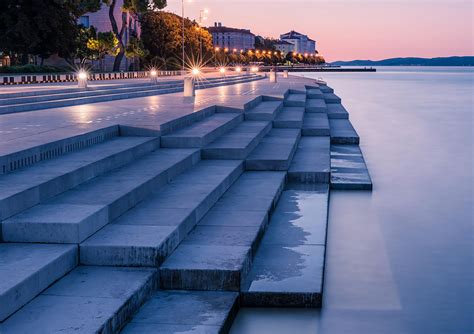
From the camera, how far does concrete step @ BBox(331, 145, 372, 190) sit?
43.4 feet

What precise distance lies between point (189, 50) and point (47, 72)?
48389 millimetres

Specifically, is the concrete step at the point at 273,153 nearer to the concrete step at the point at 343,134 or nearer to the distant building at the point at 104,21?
the concrete step at the point at 343,134

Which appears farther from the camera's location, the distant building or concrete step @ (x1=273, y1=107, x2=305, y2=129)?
→ the distant building

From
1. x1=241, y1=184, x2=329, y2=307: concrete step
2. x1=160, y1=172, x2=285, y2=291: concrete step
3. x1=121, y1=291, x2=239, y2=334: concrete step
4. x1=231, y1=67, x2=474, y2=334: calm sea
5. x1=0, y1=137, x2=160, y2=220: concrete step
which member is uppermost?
x1=0, y1=137, x2=160, y2=220: concrete step

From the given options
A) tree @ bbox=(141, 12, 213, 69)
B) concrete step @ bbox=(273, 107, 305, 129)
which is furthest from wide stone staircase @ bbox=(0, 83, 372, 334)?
tree @ bbox=(141, 12, 213, 69)

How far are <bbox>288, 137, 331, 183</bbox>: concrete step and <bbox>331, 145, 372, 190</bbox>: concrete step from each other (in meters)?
0.33

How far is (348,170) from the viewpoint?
14859mm

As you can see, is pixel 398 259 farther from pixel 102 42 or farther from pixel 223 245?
pixel 102 42

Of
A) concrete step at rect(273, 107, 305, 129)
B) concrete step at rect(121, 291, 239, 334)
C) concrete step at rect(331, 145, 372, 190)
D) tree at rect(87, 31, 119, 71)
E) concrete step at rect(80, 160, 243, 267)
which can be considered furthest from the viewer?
tree at rect(87, 31, 119, 71)

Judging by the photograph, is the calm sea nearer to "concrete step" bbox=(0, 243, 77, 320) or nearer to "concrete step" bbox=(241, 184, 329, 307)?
"concrete step" bbox=(241, 184, 329, 307)

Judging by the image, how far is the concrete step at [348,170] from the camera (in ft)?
43.4

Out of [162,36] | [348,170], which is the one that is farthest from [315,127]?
[162,36]

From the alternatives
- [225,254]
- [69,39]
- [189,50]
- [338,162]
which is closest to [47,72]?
[69,39]

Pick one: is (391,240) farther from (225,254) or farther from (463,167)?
(463,167)
